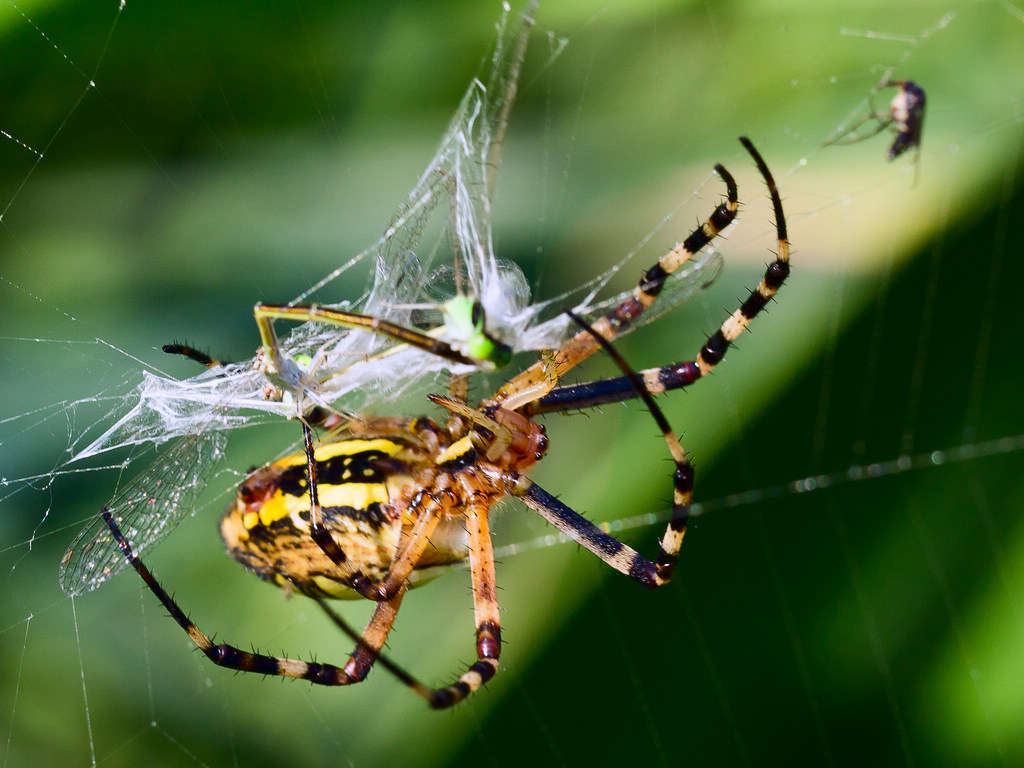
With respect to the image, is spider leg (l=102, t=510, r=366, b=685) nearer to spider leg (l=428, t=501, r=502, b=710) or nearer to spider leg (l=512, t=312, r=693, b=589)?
spider leg (l=428, t=501, r=502, b=710)

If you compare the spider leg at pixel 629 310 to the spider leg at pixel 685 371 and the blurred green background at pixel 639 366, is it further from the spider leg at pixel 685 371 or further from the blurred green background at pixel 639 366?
the blurred green background at pixel 639 366

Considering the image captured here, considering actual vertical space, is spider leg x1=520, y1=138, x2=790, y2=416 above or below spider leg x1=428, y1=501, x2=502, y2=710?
above

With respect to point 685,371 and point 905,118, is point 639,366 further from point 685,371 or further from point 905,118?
point 905,118

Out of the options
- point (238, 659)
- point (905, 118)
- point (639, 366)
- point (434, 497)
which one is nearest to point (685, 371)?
point (639, 366)

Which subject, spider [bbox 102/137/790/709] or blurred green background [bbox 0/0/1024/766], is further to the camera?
blurred green background [bbox 0/0/1024/766]

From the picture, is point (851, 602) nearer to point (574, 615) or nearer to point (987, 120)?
point (574, 615)

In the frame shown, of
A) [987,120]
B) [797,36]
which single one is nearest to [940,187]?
[987,120]

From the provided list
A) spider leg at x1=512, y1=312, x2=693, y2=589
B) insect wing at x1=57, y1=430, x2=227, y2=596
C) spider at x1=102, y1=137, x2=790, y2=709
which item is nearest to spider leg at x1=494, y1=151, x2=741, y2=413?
spider at x1=102, y1=137, x2=790, y2=709
